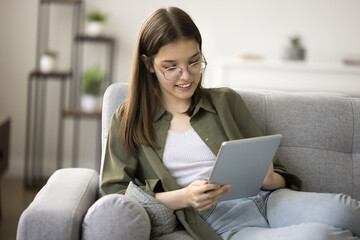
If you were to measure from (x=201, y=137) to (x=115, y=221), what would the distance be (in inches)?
20.8

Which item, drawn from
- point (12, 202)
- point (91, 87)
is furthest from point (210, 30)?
point (12, 202)

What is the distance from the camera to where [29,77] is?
13.1ft

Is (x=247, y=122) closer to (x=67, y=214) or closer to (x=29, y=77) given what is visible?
(x=67, y=214)

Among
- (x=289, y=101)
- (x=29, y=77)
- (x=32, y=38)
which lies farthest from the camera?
(x=32, y=38)

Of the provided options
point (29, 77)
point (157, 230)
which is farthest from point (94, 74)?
point (157, 230)

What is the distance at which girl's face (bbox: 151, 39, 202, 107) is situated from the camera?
1.92 metres

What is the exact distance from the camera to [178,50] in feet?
6.31

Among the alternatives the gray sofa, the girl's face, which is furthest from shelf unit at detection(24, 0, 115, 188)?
the girl's face

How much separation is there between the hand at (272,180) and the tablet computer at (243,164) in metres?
0.09

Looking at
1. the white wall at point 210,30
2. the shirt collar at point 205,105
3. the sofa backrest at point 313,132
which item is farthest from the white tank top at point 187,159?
the white wall at point 210,30

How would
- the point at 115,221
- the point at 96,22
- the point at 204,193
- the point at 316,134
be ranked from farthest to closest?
the point at 96,22 → the point at 316,134 → the point at 204,193 → the point at 115,221

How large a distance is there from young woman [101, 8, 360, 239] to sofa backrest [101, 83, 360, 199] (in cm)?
14

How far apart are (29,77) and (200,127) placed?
2.31 m

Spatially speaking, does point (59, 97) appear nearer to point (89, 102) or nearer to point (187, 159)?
point (89, 102)
